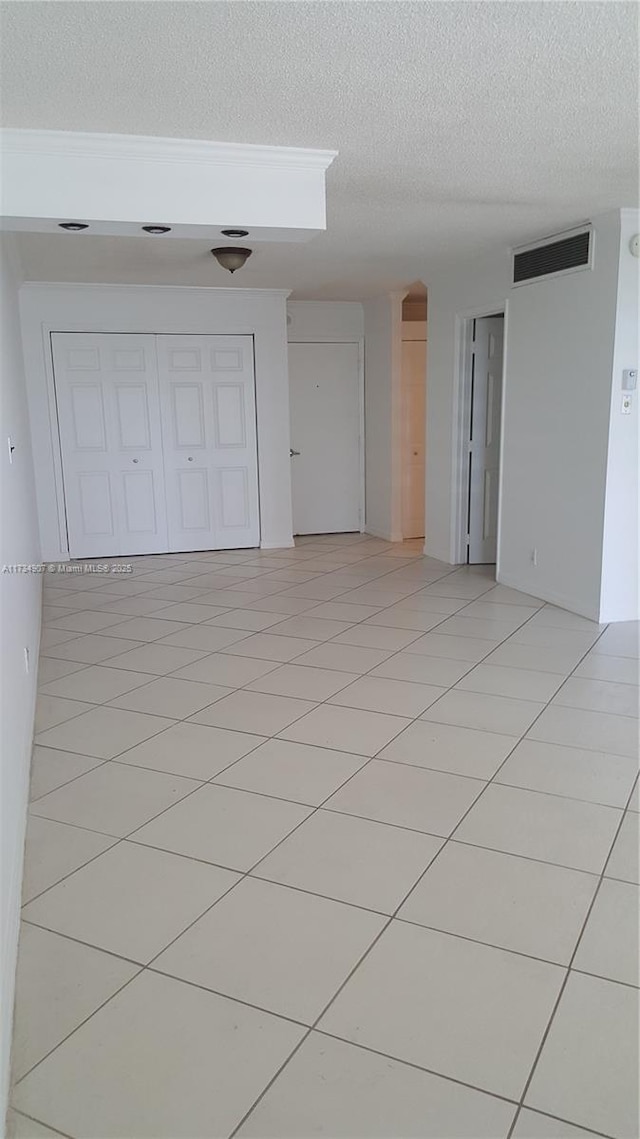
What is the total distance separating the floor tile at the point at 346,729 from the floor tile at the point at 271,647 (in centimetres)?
82

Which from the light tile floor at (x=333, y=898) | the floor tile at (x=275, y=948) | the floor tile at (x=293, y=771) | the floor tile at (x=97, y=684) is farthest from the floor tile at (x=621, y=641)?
the floor tile at (x=275, y=948)

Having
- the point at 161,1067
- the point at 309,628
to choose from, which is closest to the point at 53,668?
the point at 309,628

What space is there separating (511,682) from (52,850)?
7.46 feet

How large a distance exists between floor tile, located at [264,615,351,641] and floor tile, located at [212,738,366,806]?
155 cm

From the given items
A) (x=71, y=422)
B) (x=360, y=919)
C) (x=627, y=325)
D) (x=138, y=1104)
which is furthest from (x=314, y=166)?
(x=71, y=422)

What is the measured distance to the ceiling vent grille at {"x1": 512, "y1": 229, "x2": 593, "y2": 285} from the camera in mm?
4434

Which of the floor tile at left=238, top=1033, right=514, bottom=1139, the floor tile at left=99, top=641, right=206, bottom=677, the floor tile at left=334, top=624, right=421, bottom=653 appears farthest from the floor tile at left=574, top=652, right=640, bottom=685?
the floor tile at left=238, top=1033, right=514, bottom=1139

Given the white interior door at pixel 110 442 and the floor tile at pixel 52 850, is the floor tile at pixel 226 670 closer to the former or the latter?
the floor tile at pixel 52 850

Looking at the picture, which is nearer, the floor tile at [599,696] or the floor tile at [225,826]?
the floor tile at [225,826]

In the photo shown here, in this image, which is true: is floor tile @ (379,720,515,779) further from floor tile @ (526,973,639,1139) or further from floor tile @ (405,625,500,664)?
floor tile @ (526,973,639,1139)

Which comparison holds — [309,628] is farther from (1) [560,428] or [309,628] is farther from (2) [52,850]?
(2) [52,850]

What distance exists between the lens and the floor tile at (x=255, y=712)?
3270 millimetres

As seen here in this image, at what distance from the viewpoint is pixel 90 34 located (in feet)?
6.81

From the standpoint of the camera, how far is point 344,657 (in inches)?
164
